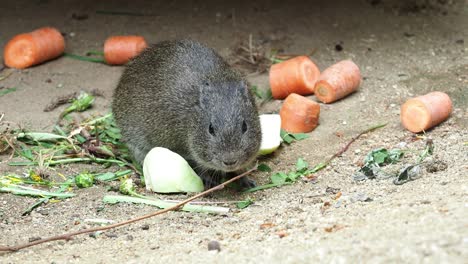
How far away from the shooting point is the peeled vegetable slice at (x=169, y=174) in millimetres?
6000

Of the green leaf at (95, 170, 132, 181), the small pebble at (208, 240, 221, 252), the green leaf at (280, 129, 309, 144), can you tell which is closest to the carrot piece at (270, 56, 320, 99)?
the green leaf at (280, 129, 309, 144)

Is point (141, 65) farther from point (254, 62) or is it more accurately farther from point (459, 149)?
point (459, 149)

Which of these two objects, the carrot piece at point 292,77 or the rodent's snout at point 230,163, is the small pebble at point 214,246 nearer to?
the rodent's snout at point 230,163

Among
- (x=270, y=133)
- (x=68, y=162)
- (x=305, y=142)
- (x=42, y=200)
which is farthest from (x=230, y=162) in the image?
(x=68, y=162)

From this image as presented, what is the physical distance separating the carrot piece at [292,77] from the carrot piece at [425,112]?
128 cm

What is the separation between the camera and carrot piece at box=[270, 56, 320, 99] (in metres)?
7.59

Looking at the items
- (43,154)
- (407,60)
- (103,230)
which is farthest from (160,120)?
(407,60)

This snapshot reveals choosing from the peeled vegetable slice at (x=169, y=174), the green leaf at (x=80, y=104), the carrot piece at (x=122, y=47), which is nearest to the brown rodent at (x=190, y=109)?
the peeled vegetable slice at (x=169, y=174)

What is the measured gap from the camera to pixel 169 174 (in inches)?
236

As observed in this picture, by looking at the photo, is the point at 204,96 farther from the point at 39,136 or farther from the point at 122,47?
the point at 122,47

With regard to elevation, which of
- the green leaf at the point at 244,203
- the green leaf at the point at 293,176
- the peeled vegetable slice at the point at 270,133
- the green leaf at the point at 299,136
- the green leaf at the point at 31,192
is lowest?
the green leaf at the point at 31,192

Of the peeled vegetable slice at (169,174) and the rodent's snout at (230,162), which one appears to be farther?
the peeled vegetable slice at (169,174)

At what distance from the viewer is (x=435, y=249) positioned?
3.70 m

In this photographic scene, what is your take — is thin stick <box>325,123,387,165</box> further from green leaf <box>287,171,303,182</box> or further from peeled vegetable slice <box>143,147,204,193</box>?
peeled vegetable slice <box>143,147,204,193</box>
